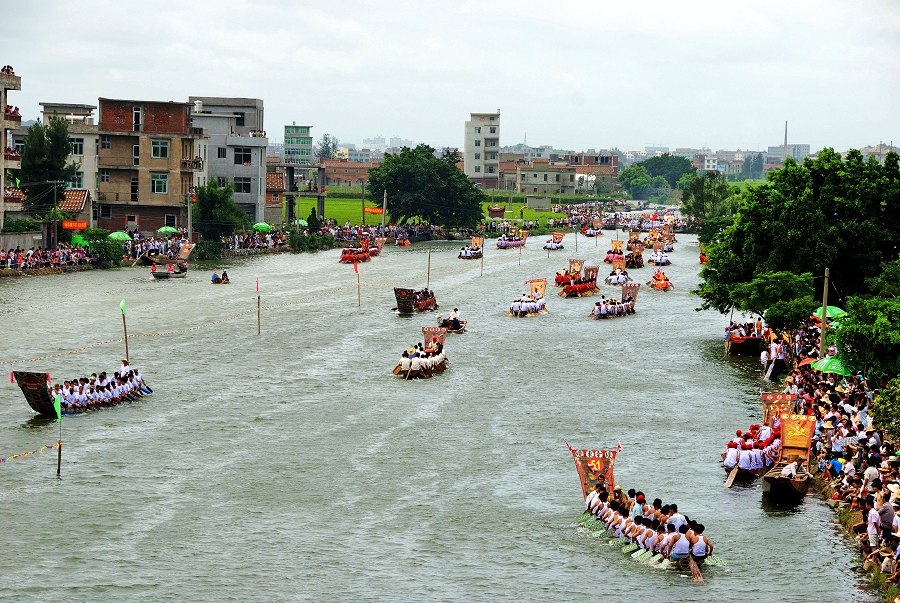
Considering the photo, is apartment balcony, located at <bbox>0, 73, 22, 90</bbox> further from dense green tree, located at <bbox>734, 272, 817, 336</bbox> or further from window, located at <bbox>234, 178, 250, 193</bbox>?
dense green tree, located at <bbox>734, 272, 817, 336</bbox>

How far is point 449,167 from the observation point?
142500 millimetres

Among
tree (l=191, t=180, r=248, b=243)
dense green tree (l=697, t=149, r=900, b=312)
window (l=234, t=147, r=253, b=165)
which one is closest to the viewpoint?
dense green tree (l=697, t=149, r=900, b=312)

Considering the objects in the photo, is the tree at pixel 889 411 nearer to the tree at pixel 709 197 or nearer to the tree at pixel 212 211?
the tree at pixel 212 211

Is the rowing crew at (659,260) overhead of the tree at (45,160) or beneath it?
beneath

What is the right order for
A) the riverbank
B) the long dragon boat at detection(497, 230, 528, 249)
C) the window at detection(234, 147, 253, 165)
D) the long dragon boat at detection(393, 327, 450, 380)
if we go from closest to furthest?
the riverbank → the long dragon boat at detection(393, 327, 450, 380) → the window at detection(234, 147, 253, 165) → the long dragon boat at detection(497, 230, 528, 249)

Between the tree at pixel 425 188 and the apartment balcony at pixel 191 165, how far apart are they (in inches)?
1124

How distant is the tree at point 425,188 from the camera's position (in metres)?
139

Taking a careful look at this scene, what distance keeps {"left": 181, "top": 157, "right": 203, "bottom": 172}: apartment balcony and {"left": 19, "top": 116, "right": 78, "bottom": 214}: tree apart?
11991mm

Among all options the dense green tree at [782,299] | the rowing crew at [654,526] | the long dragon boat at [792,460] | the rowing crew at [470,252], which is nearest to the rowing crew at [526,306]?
the dense green tree at [782,299]

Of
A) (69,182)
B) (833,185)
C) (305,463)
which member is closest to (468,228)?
(69,182)

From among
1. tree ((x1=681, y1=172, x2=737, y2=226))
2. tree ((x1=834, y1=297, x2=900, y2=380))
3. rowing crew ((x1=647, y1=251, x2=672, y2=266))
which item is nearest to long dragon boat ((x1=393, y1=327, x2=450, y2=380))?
tree ((x1=834, y1=297, x2=900, y2=380))

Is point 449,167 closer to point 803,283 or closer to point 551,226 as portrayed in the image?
point 551,226

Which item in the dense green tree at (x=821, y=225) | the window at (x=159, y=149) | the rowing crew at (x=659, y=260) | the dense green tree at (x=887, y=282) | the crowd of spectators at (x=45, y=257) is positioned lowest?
the rowing crew at (x=659, y=260)

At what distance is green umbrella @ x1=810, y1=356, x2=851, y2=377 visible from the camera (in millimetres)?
40897
